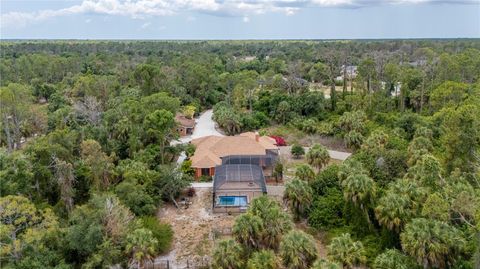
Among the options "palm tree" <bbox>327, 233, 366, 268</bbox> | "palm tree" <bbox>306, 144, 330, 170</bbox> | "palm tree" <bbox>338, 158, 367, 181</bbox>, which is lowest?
"palm tree" <bbox>327, 233, 366, 268</bbox>

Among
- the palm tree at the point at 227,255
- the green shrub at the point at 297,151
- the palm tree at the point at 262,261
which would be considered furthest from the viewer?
the green shrub at the point at 297,151

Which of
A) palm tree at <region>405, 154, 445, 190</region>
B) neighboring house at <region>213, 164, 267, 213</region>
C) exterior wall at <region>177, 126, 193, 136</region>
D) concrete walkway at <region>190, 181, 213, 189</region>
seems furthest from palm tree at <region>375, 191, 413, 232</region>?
exterior wall at <region>177, 126, 193, 136</region>

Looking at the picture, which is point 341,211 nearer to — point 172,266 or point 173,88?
point 172,266

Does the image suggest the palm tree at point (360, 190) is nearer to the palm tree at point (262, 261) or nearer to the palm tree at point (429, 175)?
the palm tree at point (429, 175)

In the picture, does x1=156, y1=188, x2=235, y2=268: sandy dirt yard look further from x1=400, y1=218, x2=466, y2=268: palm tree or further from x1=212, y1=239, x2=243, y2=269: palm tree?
x1=400, y1=218, x2=466, y2=268: palm tree

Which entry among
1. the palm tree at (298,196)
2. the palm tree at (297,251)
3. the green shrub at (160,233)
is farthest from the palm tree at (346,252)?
the green shrub at (160,233)

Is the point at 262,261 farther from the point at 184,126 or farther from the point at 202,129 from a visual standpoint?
the point at 202,129

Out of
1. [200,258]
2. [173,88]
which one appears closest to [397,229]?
[200,258]
